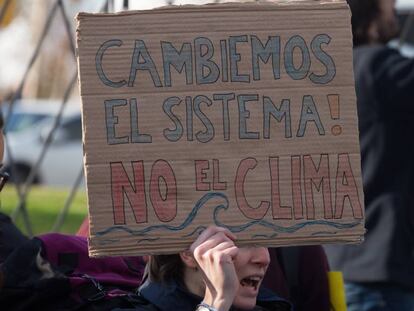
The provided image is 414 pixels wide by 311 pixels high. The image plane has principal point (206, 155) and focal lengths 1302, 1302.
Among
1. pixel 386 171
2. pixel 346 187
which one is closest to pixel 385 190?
pixel 386 171

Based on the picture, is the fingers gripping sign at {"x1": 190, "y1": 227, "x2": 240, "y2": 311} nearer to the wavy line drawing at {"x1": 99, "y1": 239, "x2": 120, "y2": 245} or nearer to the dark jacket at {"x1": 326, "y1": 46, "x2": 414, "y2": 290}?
the wavy line drawing at {"x1": 99, "y1": 239, "x2": 120, "y2": 245}

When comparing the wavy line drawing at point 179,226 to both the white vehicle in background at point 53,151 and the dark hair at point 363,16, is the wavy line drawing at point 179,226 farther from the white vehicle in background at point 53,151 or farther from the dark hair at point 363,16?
the white vehicle in background at point 53,151

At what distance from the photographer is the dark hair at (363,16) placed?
15.9 ft

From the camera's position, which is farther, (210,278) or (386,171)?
(386,171)

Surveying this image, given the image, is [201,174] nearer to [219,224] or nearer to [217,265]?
[219,224]

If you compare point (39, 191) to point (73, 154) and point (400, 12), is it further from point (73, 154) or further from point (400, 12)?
point (400, 12)

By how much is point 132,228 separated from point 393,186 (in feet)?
6.16

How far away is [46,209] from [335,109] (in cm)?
1044

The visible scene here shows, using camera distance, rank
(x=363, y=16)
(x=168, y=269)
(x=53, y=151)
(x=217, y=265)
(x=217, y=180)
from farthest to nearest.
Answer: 1. (x=53, y=151)
2. (x=363, y=16)
3. (x=168, y=269)
4. (x=217, y=180)
5. (x=217, y=265)

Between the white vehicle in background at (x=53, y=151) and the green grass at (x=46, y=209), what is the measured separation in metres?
2.67

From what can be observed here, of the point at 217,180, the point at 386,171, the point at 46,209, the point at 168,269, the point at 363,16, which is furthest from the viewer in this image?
the point at 46,209

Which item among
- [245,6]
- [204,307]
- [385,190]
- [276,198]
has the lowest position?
[204,307]

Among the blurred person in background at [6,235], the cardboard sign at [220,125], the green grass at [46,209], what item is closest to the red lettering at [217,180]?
the cardboard sign at [220,125]

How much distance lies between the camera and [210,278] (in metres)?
2.94
